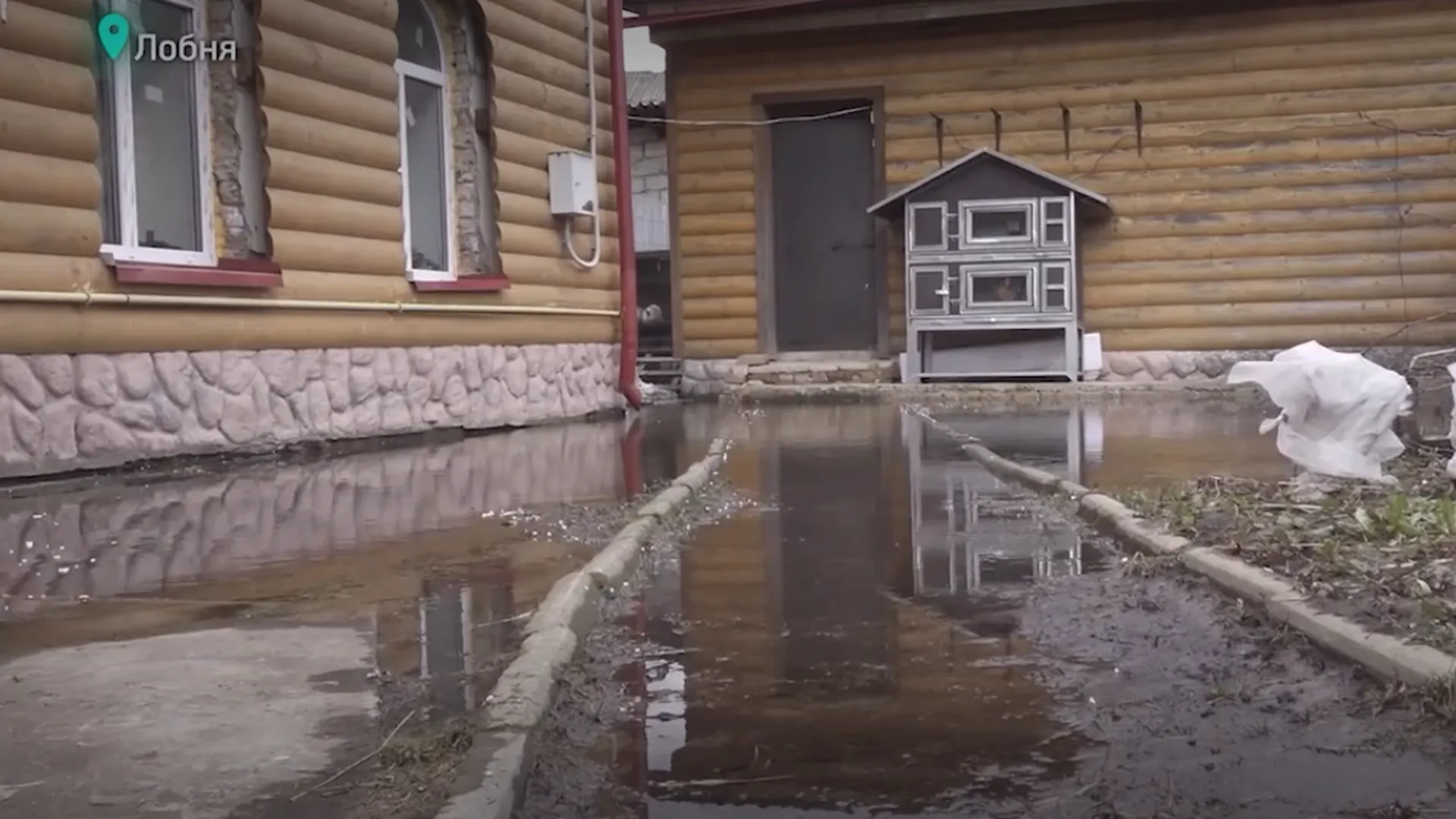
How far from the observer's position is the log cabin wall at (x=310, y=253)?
7285mm

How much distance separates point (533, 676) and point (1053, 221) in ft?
41.1

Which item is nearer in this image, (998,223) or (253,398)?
(253,398)

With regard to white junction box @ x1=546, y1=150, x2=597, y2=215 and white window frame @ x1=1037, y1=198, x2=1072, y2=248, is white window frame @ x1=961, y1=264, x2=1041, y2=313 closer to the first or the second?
white window frame @ x1=1037, y1=198, x2=1072, y2=248

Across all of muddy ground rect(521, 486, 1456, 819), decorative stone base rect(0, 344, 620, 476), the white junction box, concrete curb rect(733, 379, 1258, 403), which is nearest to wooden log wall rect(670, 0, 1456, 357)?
concrete curb rect(733, 379, 1258, 403)

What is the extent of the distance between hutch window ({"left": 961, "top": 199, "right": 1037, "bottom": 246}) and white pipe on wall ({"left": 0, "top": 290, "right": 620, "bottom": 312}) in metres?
4.81

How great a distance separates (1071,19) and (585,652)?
13.5 meters

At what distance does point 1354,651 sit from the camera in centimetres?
366

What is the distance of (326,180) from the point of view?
31.7ft

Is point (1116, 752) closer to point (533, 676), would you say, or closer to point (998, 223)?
point (533, 676)

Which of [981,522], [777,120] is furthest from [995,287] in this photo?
[981,522]

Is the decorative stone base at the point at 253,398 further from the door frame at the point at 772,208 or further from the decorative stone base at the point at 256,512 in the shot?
the door frame at the point at 772,208

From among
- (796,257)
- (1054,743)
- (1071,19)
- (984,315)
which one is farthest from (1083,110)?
(1054,743)

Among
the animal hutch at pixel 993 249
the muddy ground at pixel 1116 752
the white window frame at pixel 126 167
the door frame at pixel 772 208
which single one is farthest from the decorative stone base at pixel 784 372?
the muddy ground at pixel 1116 752

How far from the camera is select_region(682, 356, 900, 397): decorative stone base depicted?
16.5 metres
